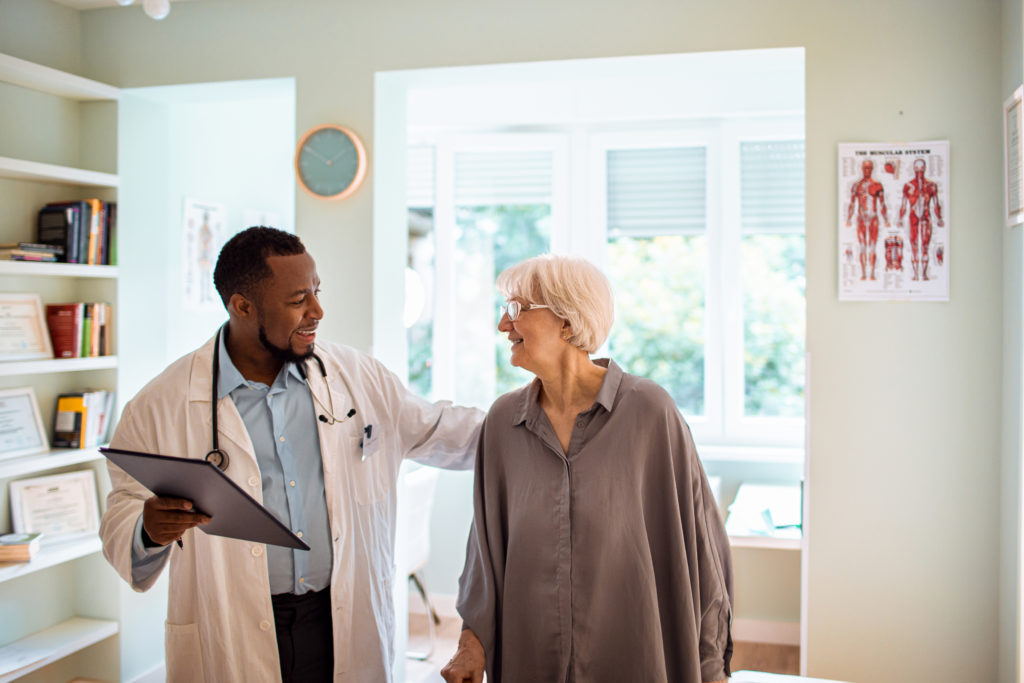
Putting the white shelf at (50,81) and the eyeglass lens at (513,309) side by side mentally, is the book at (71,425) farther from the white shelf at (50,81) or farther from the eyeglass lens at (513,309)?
the eyeglass lens at (513,309)

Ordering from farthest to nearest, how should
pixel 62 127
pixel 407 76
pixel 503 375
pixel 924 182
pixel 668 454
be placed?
1. pixel 503 375
2. pixel 62 127
3. pixel 407 76
4. pixel 924 182
5. pixel 668 454

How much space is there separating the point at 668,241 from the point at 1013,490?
2.44 m

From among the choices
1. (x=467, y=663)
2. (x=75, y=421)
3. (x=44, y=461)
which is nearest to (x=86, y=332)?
(x=75, y=421)

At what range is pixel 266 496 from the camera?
6.32ft

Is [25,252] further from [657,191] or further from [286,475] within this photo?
[657,191]

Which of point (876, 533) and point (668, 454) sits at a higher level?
point (668, 454)

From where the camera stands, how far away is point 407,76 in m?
3.15

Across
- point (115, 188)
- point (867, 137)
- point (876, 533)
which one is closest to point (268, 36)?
point (115, 188)

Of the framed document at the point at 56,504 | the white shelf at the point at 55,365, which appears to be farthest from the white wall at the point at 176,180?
the framed document at the point at 56,504

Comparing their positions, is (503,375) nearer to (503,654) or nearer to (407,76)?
(407,76)

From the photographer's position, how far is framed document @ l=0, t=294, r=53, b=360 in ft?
10.1

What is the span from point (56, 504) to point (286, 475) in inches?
75.0

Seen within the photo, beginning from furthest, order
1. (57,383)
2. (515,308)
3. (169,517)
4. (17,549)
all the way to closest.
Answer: (57,383) → (17,549) → (515,308) → (169,517)

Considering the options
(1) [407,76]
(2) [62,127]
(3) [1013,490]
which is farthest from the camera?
(2) [62,127]
